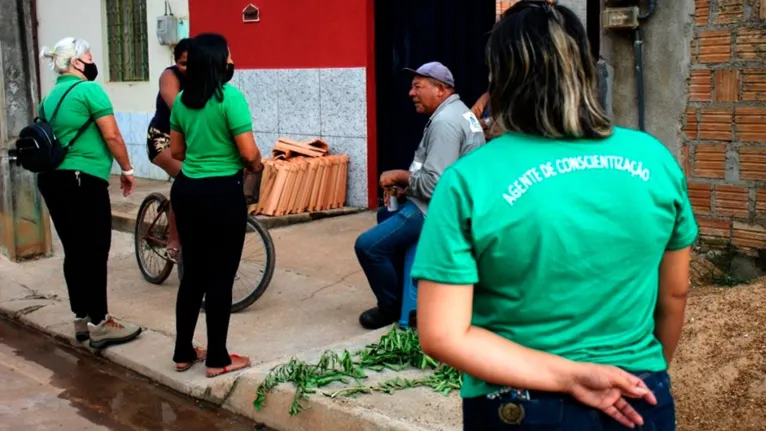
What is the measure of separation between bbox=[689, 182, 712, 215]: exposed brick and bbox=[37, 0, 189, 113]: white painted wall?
24.9ft

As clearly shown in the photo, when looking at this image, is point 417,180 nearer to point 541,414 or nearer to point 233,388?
point 233,388

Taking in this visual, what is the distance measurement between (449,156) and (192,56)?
4.80 ft

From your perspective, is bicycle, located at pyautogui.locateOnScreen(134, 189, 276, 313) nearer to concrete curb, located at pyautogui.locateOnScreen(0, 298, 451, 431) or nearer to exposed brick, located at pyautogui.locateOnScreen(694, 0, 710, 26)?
concrete curb, located at pyautogui.locateOnScreen(0, 298, 451, 431)

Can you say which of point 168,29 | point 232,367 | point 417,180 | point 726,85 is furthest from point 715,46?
point 168,29

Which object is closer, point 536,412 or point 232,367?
point 536,412

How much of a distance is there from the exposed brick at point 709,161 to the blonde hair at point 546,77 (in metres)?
4.12

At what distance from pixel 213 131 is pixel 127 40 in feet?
28.7

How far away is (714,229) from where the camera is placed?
19.6 ft

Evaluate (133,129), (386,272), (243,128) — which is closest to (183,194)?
(243,128)

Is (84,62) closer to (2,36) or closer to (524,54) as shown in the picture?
(2,36)

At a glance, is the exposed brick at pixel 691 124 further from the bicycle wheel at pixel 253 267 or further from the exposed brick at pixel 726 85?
the bicycle wheel at pixel 253 267

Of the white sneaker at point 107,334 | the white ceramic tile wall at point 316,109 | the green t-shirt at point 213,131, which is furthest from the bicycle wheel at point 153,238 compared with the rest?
the white ceramic tile wall at point 316,109

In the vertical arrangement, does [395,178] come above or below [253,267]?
above

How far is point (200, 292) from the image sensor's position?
526cm
